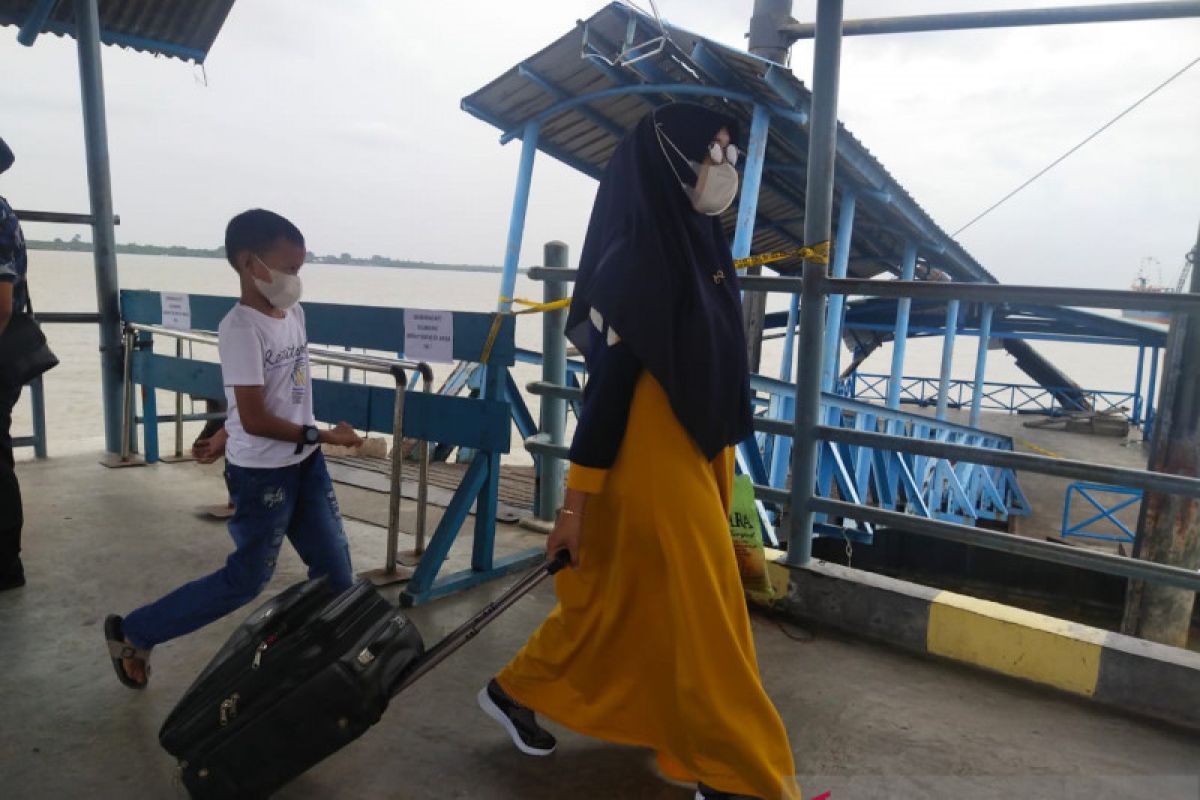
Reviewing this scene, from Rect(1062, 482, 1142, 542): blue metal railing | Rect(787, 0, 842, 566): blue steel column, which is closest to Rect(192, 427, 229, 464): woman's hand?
Rect(787, 0, 842, 566): blue steel column

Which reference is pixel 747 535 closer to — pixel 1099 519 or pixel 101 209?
pixel 101 209

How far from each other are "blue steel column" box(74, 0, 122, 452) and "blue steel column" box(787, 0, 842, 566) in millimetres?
4378

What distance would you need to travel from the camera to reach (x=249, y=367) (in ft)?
6.49

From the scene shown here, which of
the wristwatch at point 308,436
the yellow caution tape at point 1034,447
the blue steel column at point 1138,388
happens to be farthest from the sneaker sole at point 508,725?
the blue steel column at point 1138,388

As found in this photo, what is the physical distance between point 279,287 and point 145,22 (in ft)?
15.1

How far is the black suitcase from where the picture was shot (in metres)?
1.61

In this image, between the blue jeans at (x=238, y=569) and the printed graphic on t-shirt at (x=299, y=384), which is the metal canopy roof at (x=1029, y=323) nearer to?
the printed graphic on t-shirt at (x=299, y=384)

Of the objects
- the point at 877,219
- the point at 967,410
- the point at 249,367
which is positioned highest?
the point at 877,219

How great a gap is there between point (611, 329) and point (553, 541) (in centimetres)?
49

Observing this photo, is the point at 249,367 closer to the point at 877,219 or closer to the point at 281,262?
the point at 281,262

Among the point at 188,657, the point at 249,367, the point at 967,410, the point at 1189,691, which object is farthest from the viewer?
the point at 967,410

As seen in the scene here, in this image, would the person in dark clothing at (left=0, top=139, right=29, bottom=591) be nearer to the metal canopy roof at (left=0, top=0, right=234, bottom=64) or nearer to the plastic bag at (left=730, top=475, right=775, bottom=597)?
the plastic bag at (left=730, top=475, right=775, bottom=597)

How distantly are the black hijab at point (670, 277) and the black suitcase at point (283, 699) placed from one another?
535 millimetres

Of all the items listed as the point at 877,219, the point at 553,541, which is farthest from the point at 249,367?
the point at 877,219
